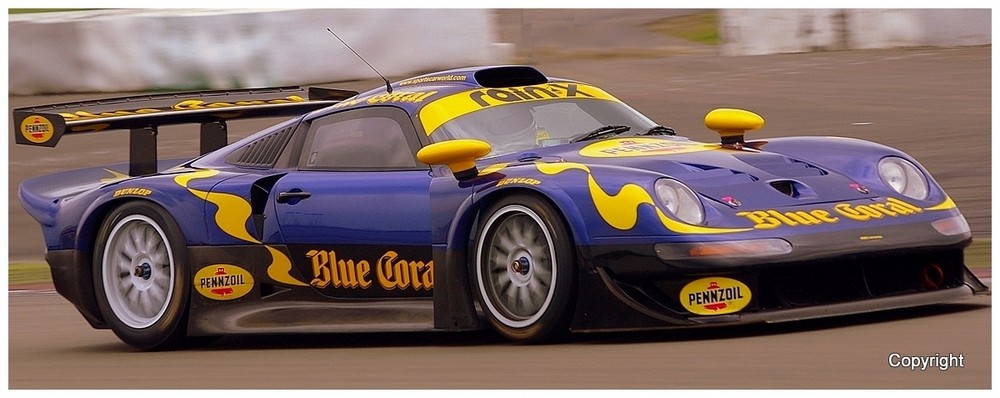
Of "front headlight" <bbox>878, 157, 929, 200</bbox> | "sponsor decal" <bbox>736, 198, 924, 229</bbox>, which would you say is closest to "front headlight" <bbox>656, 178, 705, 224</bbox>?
"sponsor decal" <bbox>736, 198, 924, 229</bbox>

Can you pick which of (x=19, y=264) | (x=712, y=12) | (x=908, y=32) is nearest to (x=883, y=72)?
(x=908, y=32)

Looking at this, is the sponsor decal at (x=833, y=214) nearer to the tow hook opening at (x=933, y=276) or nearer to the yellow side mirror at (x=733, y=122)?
the tow hook opening at (x=933, y=276)

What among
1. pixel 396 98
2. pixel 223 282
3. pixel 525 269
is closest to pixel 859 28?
pixel 396 98

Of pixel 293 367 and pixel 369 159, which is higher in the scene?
pixel 369 159

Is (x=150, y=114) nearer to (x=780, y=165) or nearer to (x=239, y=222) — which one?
(x=239, y=222)

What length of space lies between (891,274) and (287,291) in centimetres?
249

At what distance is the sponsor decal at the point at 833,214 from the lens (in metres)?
6.05

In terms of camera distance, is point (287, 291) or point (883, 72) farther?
point (883, 72)

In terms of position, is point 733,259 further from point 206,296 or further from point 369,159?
point 206,296

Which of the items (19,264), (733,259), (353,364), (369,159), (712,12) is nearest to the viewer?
(733,259)

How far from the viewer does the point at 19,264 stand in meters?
11.7

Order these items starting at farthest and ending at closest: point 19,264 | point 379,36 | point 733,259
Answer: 1. point 379,36
2. point 19,264
3. point 733,259

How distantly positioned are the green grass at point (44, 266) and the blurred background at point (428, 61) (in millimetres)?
2129

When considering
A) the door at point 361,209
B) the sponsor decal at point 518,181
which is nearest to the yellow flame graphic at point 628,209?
the sponsor decal at point 518,181
